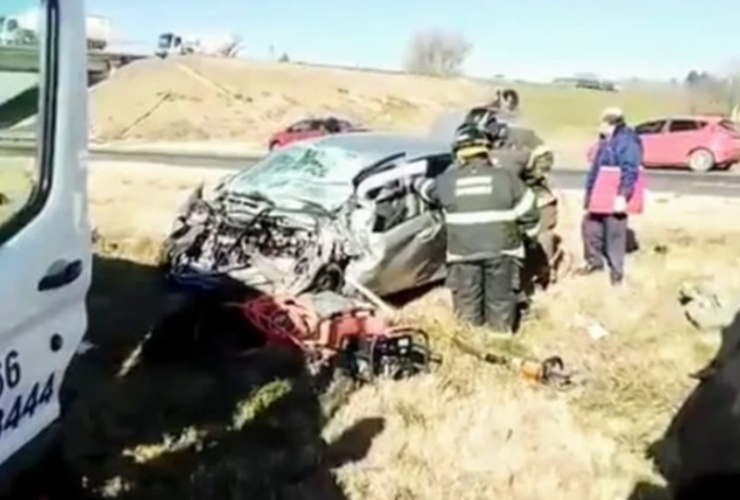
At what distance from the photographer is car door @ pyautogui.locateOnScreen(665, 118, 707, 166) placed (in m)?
33.3

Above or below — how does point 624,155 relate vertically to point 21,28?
below

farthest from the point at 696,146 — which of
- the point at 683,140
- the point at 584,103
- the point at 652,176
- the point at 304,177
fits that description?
the point at 304,177

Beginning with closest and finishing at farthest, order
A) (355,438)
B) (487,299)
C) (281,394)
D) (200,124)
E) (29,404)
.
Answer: (29,404) < (355,438) < (281,394) < (487,299) < (200,124)

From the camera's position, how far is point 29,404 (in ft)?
9.90

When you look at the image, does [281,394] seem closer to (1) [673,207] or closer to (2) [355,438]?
(2) [355,438]

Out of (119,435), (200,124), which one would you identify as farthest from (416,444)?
(200,124)

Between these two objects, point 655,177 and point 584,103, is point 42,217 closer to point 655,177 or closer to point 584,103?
point 655,177

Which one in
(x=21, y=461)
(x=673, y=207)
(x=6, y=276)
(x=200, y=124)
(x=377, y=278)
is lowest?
(x=200, y=124)

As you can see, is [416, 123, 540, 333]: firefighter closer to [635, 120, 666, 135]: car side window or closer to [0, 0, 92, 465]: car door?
[0, 0, 92, 465]: car door

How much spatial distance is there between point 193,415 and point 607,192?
5.49 metres

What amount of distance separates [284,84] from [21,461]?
59.0 meters

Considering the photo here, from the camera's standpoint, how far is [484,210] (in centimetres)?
889

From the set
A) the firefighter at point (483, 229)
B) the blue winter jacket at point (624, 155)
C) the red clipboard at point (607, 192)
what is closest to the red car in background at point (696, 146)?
the red clipboard at point (607, 192)

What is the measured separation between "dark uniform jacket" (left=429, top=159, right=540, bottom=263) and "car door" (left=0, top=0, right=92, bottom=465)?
5.91 m
